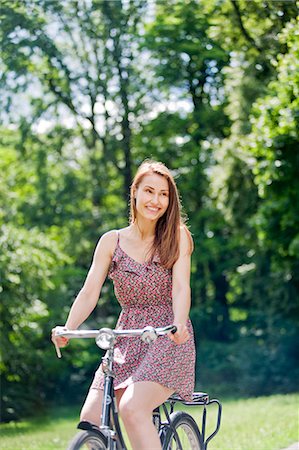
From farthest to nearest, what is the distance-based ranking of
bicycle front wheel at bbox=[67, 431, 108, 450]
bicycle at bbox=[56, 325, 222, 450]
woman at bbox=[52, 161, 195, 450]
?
woman at bbox=[52, 161, 195, 450] → bicycle at bbox=[56, 325, 222, 450] → bicycle front wheel at bbox=[67, 431, 108, 450]

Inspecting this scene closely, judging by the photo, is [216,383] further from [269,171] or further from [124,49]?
[269,171]

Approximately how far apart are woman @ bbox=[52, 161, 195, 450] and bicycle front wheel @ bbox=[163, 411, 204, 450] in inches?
7.5

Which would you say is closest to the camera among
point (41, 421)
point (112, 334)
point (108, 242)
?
point (112, 334)

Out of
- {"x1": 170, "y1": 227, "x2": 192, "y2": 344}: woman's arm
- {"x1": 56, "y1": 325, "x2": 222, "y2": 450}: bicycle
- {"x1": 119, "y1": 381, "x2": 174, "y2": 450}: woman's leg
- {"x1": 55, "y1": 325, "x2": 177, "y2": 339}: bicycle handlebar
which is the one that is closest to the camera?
{"x1": 56, "y1": 325, "x2": 222, "y2": 450}: bicycle

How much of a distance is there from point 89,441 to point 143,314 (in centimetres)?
87

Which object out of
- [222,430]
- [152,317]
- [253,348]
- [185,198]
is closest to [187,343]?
[152,317]

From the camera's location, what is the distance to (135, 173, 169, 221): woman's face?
4.90 metres

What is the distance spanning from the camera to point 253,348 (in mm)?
27625

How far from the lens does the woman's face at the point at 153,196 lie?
193 inches

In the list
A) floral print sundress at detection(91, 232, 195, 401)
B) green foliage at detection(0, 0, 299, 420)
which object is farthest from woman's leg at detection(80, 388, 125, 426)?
green foliage at detection(0, 0, 299, 420)

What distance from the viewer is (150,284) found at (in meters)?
4.87

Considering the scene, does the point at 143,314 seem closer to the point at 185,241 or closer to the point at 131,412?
the point at 185,241

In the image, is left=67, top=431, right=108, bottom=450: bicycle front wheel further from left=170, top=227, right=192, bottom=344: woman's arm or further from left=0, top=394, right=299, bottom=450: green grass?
left=0, top=394, right=299, bottom=450: green grass

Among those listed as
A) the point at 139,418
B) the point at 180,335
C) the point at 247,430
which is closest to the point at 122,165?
the point at 247,430
